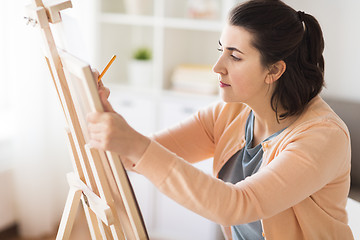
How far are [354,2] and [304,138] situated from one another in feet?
4.86

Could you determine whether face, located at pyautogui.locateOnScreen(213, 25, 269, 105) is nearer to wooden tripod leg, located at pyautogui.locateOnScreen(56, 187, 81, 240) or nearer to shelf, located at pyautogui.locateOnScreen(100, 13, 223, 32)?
wooden tripod leg, located at pyautogui.locateOnScreen(56, 187, 81, 240)

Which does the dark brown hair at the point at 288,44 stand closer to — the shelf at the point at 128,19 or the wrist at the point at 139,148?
A: the wrist at the point at 139,148

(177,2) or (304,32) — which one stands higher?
(304,32)

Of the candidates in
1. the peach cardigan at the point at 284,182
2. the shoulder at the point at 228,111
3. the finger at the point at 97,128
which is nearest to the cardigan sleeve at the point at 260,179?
the peach cardigan at the point at 284,182

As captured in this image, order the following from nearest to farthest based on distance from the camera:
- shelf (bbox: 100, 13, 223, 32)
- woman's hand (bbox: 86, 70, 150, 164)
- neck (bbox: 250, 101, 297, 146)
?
woman's hand (bbox: 86, 70, 150, 164) < neck (bbox: 250, 101, 297, 146) < shelf (bbox: 100, 13, 223, 32)

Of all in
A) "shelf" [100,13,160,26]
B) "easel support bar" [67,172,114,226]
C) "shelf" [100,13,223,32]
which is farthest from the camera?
"shelf" [100,13,160,26]

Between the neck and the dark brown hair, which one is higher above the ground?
the dark brown hair

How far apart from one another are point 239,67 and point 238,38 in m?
0.07

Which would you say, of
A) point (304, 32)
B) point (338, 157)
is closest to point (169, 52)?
point (304, 32)

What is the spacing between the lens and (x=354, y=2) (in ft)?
7.74

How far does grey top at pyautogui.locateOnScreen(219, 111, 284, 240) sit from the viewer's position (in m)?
1.37

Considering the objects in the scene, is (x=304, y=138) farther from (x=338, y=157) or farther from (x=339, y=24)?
(x=339, y=24)

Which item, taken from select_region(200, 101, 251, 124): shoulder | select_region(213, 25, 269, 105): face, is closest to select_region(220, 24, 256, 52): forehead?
select_region(213, 25, 269, 105): face

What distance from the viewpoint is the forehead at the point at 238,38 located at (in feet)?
3.93
